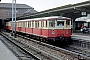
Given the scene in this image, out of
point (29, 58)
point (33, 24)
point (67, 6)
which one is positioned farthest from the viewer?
point (67, 6)

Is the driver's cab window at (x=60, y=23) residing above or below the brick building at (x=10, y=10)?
below

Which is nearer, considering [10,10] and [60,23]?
[60,23]

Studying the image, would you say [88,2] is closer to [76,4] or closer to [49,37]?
[76,4]

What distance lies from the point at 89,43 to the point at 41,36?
16.6 feet

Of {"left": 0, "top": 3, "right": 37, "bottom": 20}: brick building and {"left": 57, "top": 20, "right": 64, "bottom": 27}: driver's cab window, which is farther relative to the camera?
{"left": 0, "top": 3, "right": 37, "bottom": 20}: brick building

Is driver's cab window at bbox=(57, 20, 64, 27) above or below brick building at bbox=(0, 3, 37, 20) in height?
below

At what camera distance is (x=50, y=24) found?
2031cm

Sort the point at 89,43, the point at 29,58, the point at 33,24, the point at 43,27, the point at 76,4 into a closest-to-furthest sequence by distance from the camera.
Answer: the point at 29,58, the point at 89,43, the point at 43,27, the point at 33,24, the point at 76,4

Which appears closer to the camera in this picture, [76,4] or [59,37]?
[59,37]

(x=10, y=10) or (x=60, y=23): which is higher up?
(x=10, y=10)

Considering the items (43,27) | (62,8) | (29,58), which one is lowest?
(29,58)

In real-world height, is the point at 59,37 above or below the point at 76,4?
below

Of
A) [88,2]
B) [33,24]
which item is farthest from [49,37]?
[88,2]

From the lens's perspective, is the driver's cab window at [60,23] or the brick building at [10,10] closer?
the driver's cab window at [60,23]
